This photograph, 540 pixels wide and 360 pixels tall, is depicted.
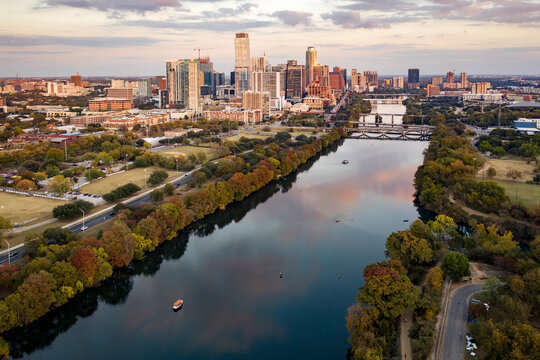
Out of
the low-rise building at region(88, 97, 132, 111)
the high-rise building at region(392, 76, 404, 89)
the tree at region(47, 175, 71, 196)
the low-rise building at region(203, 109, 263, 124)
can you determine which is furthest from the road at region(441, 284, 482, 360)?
the high-rise building at region(392, 76, 404, 89)

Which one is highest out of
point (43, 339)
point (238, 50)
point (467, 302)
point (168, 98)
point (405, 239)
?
point (238, 50)

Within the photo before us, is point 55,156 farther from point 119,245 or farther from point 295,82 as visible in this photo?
point 295,82

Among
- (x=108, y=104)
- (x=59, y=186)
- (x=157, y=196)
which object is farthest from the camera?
(x=108, y=104)

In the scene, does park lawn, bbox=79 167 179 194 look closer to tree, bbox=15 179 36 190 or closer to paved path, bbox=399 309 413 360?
tree, bbox=15 179 36 190

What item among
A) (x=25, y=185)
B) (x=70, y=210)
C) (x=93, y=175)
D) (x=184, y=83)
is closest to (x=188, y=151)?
(x=93, y=175)

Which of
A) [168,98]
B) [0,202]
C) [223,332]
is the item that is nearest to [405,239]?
[223,332]

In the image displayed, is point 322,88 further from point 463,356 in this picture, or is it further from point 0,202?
point 463,356

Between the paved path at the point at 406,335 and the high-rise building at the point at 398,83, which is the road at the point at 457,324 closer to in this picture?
the paved path at the point at 406,335
